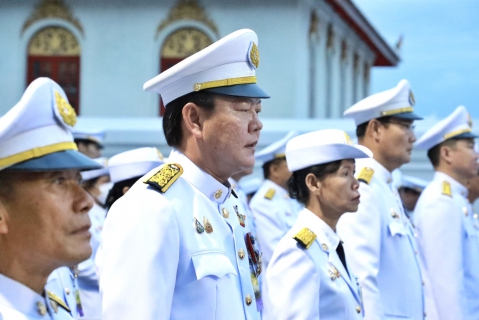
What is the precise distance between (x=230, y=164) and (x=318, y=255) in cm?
102

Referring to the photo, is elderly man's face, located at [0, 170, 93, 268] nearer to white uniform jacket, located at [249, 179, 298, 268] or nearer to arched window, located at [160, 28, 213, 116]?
white uniform jacket, located at [249, 179, 298, 268]

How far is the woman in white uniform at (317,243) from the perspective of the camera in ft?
11.2

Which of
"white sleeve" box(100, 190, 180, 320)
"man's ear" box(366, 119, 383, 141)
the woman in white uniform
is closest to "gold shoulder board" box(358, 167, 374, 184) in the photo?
"man's ear" box(366, 119, 383, 141)

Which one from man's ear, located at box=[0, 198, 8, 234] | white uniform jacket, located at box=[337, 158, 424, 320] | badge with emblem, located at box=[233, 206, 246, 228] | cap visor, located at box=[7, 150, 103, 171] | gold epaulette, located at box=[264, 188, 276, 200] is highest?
cap visor, located at box=[7, 150, 103, 171]

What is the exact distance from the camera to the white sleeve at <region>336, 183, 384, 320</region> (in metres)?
4.11

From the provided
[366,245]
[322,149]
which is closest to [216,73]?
[322,149]

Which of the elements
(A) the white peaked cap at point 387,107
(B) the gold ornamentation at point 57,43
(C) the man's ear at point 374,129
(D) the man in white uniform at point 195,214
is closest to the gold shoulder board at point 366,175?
(C) the man's ear at point 374,129

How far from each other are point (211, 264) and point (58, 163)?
1.97 feet

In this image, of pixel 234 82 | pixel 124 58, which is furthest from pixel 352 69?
pixel 234 82

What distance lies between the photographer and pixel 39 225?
203cm

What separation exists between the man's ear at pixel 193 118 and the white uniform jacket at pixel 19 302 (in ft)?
2.56

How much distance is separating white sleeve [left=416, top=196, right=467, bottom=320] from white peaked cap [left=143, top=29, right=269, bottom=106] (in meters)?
2.65

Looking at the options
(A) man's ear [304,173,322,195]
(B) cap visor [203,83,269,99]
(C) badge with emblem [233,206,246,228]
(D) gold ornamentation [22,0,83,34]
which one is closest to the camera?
A: (B) cap visor [203,83,269,99]

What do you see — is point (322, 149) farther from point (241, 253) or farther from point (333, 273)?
point (241, 253)
